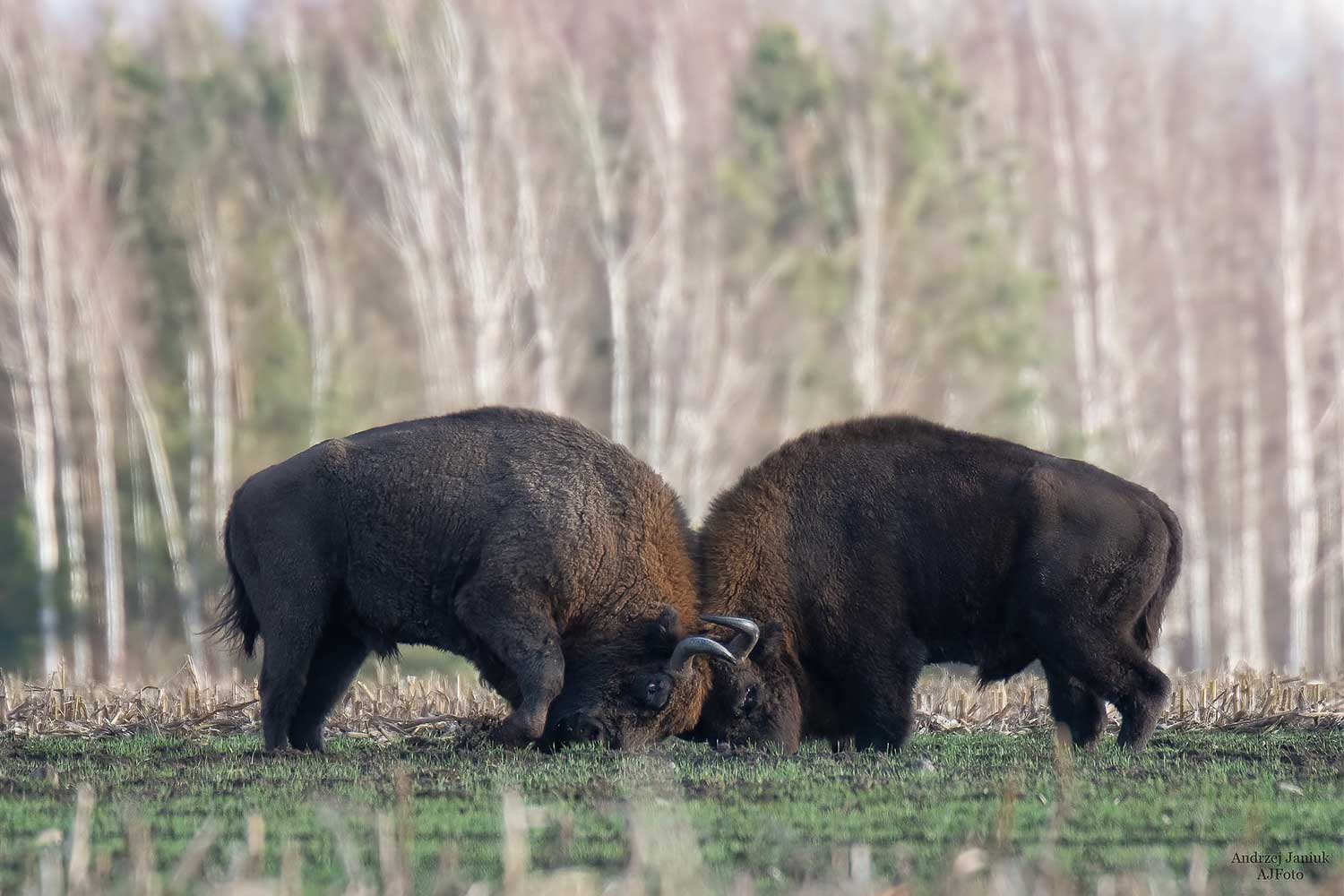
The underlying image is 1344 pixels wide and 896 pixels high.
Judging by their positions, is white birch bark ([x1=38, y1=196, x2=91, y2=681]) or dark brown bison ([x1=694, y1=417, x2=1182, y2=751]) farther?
white birch bark ([x1=38, y1=196, x2=91, y2=681])

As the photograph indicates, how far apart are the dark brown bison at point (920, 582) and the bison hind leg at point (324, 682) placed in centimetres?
209

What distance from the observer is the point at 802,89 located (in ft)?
117

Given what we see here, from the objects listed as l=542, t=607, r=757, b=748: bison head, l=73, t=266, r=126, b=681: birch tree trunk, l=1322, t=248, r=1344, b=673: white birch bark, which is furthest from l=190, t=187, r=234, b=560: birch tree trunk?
l=1322, t=248, r=1344, b=673: white birch bark

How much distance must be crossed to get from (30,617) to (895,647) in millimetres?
27853

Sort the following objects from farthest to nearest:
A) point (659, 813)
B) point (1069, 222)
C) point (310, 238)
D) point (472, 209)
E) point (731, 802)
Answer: point (1069, 222)
point (310, 238)
point (472, 209)
point (731, 802)
point (659, 813)

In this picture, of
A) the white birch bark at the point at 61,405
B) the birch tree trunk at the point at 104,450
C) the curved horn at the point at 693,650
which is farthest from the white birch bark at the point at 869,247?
the curved horn at the point at 693,650

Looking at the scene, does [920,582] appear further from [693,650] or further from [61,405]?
[61,405]

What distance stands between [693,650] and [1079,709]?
7.58ft

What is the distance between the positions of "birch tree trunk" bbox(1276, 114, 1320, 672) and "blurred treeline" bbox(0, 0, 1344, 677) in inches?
5.4

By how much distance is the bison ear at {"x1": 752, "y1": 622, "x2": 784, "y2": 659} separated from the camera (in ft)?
32.1

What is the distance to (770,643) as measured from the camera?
386 inches

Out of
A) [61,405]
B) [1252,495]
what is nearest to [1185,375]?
[1252,495]

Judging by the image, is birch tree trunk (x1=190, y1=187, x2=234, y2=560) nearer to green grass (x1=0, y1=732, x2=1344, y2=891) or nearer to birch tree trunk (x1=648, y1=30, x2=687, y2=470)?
birch tree trunk (x1=648, y1=30, x2=687, y2=470)

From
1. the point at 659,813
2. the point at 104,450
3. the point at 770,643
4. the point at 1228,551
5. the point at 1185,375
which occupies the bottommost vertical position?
the point at 1228,551
